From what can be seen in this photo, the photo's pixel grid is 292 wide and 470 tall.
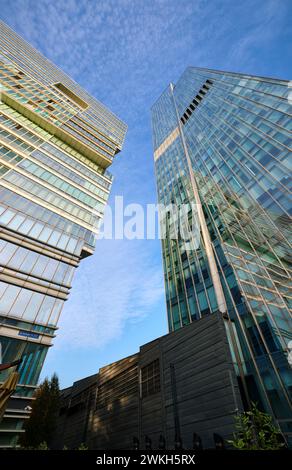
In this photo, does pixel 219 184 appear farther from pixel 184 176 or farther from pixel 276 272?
pixel 276 272

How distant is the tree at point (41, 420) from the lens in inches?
667

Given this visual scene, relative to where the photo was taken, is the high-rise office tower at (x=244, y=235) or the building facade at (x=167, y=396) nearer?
the building facade at (x=167, y=396)

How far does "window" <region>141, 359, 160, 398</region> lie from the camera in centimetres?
1789

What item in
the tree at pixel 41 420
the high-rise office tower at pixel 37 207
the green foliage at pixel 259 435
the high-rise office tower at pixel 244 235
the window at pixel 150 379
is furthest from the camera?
the high-rise office tower at pixel 37 207

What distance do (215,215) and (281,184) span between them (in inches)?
293

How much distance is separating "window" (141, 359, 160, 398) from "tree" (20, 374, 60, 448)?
25.2 ft

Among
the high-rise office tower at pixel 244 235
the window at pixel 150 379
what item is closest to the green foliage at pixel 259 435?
the high-rise office tower at pixel 244 235

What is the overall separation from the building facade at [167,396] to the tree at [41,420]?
4937mm

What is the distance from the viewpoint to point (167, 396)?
16.3m

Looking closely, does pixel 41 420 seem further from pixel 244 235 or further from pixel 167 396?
pixel 244 235

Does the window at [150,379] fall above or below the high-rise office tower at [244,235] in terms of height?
below

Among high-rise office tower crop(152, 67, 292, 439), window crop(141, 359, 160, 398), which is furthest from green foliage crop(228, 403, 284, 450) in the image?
window crop(141, 359, 160, 398)

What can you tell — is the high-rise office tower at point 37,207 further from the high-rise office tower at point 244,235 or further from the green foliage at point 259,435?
the green foliage at point 259,435
